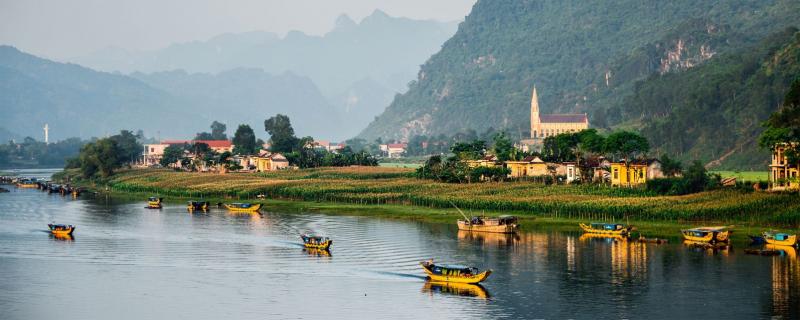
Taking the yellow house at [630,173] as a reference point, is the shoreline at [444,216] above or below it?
below

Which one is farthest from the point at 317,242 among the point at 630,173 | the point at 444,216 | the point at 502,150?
the point at 502,150

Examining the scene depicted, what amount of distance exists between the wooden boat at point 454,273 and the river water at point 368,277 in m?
0.87

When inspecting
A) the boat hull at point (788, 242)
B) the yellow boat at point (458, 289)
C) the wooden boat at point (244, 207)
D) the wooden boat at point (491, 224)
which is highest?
the wooden boat at point (244, 207)

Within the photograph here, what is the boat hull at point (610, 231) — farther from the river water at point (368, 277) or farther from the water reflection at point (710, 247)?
the water reflection at point (710, 247)

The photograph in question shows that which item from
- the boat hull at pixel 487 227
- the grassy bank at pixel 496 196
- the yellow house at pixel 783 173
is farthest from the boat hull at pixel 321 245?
the yellow house at pixel 783 173

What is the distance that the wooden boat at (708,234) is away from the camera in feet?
322

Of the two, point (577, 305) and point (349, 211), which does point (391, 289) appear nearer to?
point (577, 305)

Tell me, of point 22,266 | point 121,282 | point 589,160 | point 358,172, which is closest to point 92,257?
point 22,266

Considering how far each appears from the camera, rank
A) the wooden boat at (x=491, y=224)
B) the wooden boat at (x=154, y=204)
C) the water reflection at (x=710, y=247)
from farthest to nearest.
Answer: the wooden boat at (x=154, y=204) < the wooden boat at (x=491, y=224) < the water reflection at (x=710, y=247)

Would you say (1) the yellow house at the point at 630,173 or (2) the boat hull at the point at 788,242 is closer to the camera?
(2) the boat hull at the point at 788,242

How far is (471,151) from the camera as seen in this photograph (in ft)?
611

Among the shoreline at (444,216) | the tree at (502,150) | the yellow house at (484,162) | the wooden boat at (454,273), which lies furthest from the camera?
the tree at (502,150)

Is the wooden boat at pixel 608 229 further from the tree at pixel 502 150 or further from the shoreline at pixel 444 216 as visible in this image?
the tree at pixel 502 150

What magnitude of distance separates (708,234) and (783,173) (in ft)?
117
